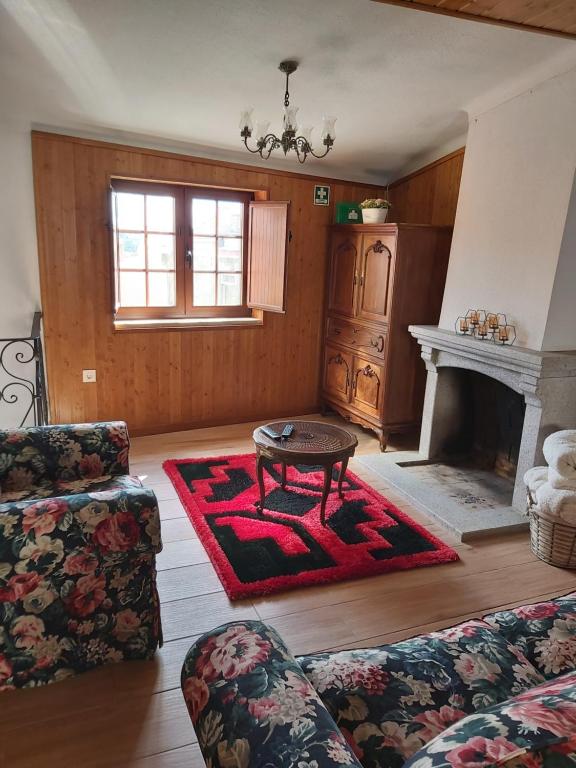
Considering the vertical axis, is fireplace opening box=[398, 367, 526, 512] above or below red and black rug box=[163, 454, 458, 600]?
above

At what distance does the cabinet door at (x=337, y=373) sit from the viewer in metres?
4.40

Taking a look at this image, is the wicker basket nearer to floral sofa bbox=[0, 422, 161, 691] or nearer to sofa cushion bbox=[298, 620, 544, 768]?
sofa cushion bbox=[298, 620, 544, 768]

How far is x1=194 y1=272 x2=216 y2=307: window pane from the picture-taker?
426cm

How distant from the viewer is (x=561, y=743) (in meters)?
0.70

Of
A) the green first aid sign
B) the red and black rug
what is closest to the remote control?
the red and black rug

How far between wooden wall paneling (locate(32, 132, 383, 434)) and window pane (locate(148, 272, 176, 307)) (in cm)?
26

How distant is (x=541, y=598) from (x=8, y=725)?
2.11 meters

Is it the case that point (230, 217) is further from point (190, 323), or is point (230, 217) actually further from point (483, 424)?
point (483, 424)

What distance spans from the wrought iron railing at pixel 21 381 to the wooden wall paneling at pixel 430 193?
299 cm

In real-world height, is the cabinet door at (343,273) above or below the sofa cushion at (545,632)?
above

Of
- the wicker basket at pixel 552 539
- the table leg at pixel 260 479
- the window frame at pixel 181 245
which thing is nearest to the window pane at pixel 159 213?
the window frame at pixel 181 245

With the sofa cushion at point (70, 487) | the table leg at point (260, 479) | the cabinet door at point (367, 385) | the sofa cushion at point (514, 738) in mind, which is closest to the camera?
the sofa cushion at point (514, 738)

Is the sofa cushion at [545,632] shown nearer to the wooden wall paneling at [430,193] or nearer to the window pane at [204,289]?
the wooden wall paneling at [430,193]

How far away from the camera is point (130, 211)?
393cm
